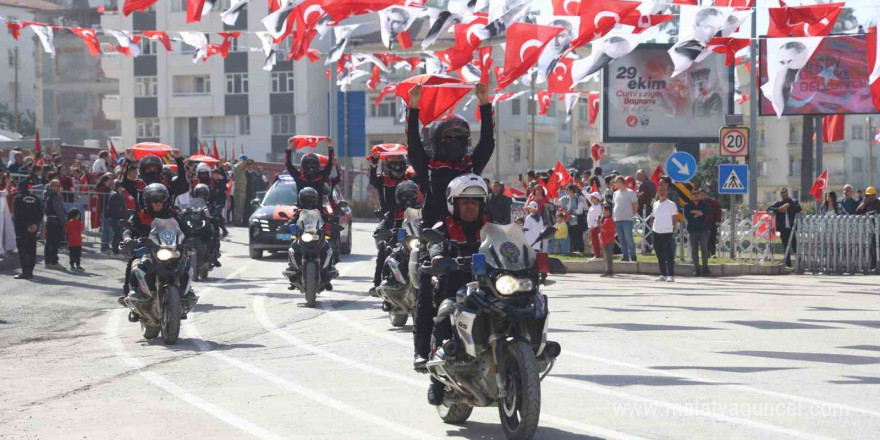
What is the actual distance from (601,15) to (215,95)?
221 ft

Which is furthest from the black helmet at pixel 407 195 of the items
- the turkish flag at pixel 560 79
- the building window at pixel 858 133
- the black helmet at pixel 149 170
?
the building window at pixel 858 133

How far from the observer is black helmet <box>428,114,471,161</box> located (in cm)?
924

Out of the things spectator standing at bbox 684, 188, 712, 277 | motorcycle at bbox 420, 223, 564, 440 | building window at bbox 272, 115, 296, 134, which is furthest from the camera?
building window at bbox 272, 115, 296, 134

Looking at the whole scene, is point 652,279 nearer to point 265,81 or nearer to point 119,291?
point 119,291

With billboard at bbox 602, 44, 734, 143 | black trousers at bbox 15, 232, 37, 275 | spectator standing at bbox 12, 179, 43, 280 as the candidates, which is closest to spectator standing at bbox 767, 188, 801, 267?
billboard at bbox 602, 44, 734, 143

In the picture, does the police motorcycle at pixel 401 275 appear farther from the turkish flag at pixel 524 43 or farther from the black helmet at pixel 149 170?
the turkish flag at pixel 524 43

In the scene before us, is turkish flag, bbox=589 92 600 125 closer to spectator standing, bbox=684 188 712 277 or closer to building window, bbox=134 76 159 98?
spectator standing, bbox=684 188 712 277

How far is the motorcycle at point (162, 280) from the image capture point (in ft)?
43.0

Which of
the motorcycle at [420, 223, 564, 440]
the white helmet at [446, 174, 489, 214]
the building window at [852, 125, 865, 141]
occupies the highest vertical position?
the building window at [852, 125, 865, 141]

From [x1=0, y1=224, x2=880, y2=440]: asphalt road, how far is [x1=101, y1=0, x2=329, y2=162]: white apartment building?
6412cm

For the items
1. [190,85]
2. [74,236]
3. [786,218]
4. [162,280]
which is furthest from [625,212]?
[190,85]

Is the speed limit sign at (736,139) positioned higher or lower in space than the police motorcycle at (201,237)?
higher

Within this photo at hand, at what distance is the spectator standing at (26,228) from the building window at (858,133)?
82661 millimetres

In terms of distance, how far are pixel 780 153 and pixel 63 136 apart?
51.9 metres
